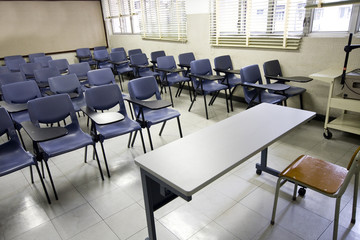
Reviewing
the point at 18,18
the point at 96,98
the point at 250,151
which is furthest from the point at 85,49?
the point at 250,151

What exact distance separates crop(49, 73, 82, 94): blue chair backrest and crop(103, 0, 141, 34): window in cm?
382

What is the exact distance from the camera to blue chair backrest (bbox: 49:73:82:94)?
3.44 metres

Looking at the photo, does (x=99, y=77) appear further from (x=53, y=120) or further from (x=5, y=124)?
(x=5, y=124)

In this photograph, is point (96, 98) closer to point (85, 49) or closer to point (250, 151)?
point (250, 151)

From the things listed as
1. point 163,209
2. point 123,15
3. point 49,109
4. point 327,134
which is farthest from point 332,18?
point 123,15

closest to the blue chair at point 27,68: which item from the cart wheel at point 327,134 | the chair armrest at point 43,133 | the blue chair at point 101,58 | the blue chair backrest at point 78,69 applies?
the blue chair backrest at point 78,69

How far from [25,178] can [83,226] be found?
112 centimetres

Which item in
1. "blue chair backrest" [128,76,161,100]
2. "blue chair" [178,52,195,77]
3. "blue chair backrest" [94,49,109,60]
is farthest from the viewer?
"blue chair backrest" [94,49,109,60]

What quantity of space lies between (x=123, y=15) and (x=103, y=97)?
207 inches

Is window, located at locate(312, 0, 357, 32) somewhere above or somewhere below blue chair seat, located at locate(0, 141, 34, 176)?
above

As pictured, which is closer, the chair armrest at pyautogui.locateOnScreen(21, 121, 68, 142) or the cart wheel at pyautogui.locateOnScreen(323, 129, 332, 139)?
the chair armrest at pyautogui.locateOnScreen(21, 121, 68, 142)

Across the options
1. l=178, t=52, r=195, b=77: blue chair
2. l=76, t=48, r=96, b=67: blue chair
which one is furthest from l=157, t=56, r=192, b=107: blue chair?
l=76, t=48, r=96, b=67: blue chair

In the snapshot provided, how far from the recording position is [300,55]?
3688 millimetres

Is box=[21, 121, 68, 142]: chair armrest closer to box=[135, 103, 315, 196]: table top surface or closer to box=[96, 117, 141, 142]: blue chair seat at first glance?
box=[96, 117, 141, 142]: blue chair seat
